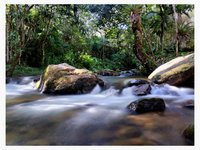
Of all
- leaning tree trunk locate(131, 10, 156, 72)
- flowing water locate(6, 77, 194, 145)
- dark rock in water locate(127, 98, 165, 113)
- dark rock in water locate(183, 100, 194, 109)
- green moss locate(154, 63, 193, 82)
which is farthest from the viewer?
leaning tree trunk locate(131, 10, 156, 72)

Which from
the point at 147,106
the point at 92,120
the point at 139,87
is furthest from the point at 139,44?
the point at 92,120

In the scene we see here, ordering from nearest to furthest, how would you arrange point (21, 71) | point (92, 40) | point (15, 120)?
point (15, 120) < point (21, 71) < point (92, 40)

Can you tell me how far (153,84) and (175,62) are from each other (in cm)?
73

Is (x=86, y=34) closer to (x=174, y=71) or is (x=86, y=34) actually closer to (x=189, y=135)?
(x=174, y=71)

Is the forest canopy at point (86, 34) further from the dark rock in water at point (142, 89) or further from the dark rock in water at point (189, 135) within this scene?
the dark rock in water at point (189, 135)

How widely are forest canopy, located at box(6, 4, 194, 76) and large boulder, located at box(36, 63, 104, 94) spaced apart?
39.4 inches

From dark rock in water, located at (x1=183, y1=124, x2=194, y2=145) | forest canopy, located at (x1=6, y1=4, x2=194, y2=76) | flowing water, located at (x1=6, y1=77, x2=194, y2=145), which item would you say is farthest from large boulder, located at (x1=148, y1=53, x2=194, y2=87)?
dark rock in water, located at (x1=183, y1=124, x2=194, y2=145)

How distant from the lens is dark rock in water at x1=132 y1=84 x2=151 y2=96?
3922 millimetres

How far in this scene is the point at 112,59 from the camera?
10.0 m

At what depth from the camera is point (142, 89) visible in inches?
157

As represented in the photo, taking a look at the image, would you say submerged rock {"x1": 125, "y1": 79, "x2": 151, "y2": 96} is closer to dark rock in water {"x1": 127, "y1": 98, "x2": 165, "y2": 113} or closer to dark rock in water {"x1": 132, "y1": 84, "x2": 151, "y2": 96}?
dark rock in water {"x1": 132, "y1": 84, "x2": 151, "y2": 96}

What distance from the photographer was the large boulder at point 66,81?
13.7 feet
